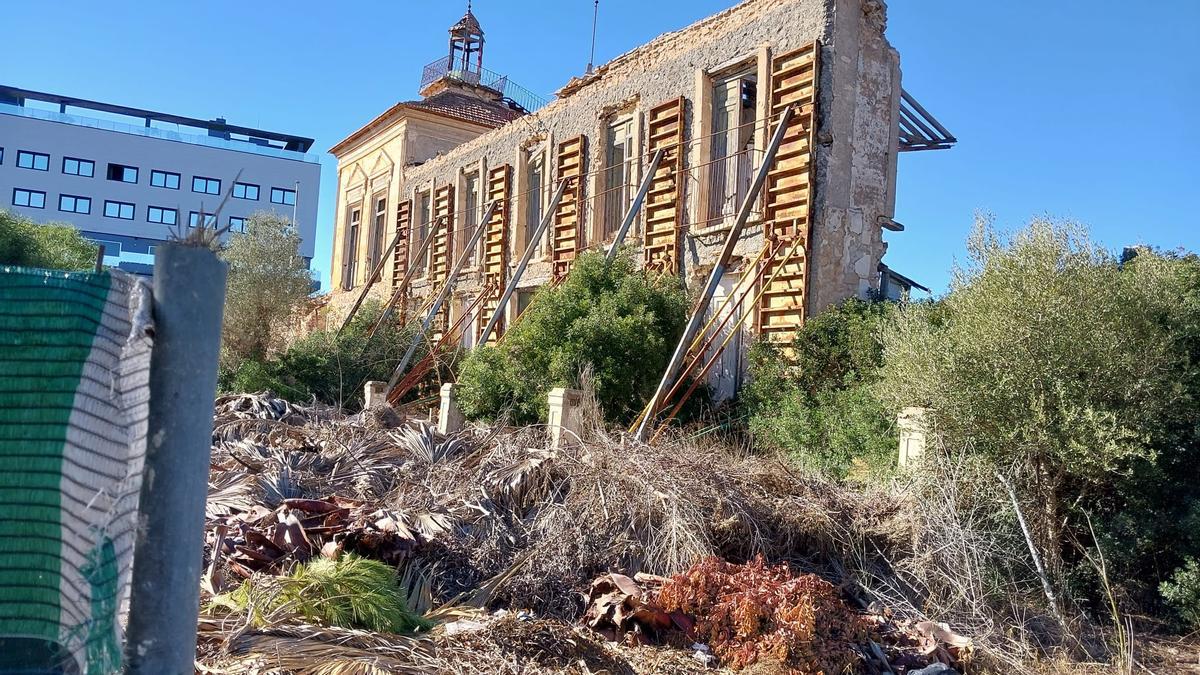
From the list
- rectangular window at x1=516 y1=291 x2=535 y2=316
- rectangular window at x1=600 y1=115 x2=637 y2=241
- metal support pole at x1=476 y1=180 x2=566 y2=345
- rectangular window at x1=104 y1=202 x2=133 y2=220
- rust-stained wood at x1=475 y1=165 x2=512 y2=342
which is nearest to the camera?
metal support pole at x1=476 y1=180 x2=566 y2=345

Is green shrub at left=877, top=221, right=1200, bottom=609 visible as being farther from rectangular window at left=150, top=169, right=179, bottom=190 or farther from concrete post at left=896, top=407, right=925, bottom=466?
rectangular window at left=150, top=169, right=179, bottom=190

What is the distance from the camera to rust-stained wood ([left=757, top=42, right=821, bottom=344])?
485 inches

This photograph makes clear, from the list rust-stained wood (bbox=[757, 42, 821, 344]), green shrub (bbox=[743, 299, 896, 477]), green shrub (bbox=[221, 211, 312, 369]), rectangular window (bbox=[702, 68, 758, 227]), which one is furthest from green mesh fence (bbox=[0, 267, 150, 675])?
green shrub (bbox=[221, 211, 312, 369])

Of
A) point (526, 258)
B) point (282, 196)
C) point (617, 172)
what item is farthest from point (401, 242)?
point (282, 196)

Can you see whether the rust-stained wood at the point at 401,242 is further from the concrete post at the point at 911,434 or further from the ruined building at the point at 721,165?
the concrete post at the point at 911,434

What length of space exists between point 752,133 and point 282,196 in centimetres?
4444

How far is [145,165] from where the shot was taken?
50.2 m

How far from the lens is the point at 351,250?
28703 millimetres

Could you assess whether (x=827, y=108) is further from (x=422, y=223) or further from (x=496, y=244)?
(x=422, y=223)

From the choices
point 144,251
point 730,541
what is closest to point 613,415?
point 730,541

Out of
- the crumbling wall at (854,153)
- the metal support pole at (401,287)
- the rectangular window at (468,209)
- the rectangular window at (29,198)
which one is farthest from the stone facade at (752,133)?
the rectangular window at (29,198)

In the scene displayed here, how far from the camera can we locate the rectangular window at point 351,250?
2845 centimetres

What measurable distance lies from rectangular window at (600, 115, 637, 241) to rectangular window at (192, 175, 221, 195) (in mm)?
40247

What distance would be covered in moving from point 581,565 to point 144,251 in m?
50.8
